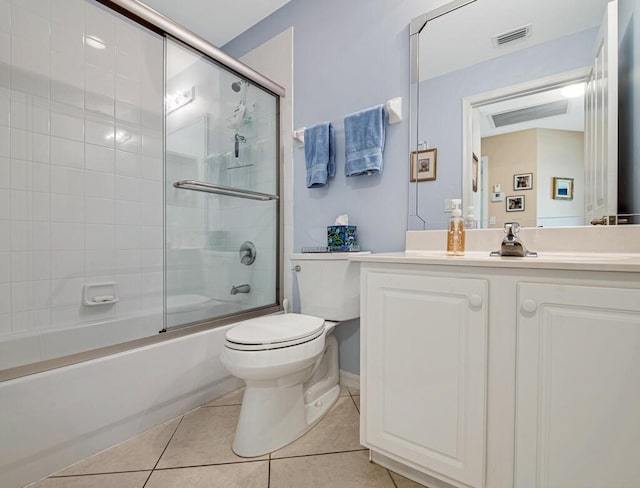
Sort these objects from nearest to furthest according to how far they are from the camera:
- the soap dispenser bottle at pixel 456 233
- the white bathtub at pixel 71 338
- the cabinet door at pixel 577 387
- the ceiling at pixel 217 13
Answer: the cabinet door at pixel 577 387
the soap dispenser bottle at pixel 456 233
the white bathtub at pixel 71 338
the ceiling at pixel 217 13

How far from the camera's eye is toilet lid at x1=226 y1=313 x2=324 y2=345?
1.16 meters

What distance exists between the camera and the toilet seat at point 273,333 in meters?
1.14

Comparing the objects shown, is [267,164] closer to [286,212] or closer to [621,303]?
[286,212]

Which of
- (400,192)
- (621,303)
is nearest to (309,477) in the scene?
(621,303)

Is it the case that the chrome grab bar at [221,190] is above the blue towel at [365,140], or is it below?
below

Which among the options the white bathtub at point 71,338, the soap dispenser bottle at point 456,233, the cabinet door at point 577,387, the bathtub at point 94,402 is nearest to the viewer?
the cabinet door at point 577,387

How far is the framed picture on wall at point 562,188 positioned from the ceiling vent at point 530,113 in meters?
0.25

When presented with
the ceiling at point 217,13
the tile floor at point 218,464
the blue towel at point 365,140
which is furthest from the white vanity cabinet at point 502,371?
the ceiling at point 217,13

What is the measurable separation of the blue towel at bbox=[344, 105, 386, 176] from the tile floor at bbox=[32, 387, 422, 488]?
1246 mm

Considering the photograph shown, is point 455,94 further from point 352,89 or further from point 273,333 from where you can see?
point 273,333

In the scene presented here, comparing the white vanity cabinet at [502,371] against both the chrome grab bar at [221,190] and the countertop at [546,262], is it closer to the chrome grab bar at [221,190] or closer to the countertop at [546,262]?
the countertop at [546,262]

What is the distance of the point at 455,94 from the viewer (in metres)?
1.41

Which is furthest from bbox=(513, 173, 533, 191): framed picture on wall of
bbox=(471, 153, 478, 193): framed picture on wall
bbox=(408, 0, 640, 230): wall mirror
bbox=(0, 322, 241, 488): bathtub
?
bbox=(0, 322, 241, 488): bathtub

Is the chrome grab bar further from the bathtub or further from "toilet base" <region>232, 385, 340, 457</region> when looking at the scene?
"toilet base" <region>232, 385, 340, 457</region>
